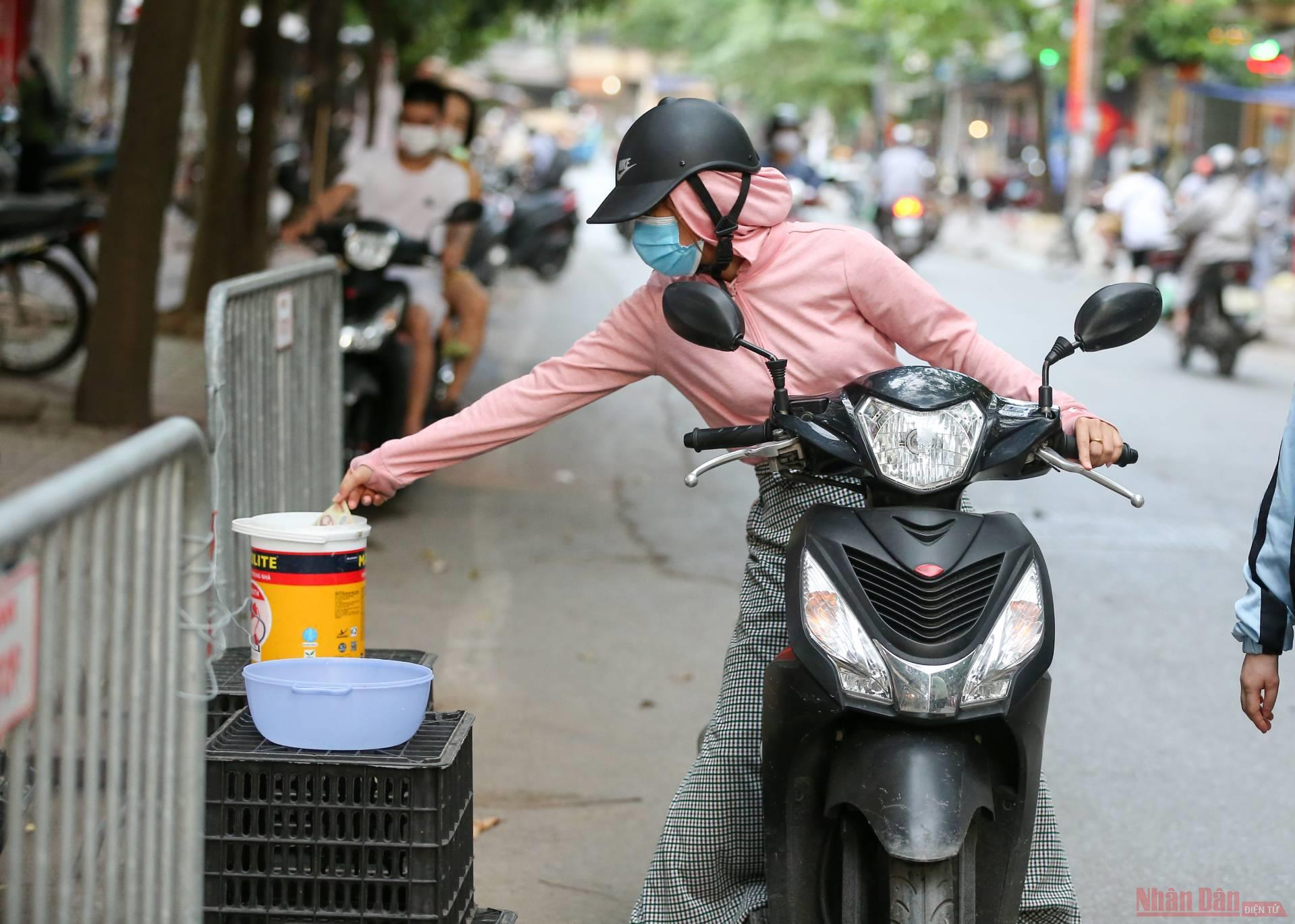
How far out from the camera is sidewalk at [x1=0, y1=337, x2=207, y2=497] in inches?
327

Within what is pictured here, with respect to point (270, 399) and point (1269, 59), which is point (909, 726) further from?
point (1269, 59)

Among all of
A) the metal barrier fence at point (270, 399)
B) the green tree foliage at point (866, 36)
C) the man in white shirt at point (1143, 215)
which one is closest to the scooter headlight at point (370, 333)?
the metal barrier fence at point (270, 399)

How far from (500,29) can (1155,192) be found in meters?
10.7

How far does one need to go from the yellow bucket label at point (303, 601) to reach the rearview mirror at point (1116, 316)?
4.87 feet

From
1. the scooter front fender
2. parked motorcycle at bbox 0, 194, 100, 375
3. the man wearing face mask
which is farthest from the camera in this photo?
parked motorcycle at bbox 0, 194, 100, 375

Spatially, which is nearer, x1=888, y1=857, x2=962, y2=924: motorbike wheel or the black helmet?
x1=888, y1=857, x2=962, y2=924: motorbike wheel

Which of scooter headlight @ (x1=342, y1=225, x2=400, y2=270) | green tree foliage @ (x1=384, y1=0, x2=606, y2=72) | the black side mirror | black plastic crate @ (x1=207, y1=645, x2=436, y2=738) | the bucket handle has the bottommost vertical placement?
black plastic crate @ (x1=207, y1=645, x2=436, y2=738)

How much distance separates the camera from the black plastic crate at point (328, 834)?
2898 millimetres

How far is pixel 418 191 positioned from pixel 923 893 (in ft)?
21.6

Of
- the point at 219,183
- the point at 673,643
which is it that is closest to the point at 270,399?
the point at 673,643

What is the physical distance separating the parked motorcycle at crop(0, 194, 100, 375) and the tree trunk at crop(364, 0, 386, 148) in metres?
7.04

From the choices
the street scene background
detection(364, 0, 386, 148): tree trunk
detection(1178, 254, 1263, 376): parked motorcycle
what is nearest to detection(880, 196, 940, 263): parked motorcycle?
the street scene background

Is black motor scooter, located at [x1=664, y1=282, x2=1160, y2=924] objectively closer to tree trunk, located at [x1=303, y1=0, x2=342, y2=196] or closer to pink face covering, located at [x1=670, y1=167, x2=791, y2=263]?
pink face covering, located at [x1=670, y1=167, x2=791, y2=263]

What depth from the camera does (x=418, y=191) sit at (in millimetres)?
8797
